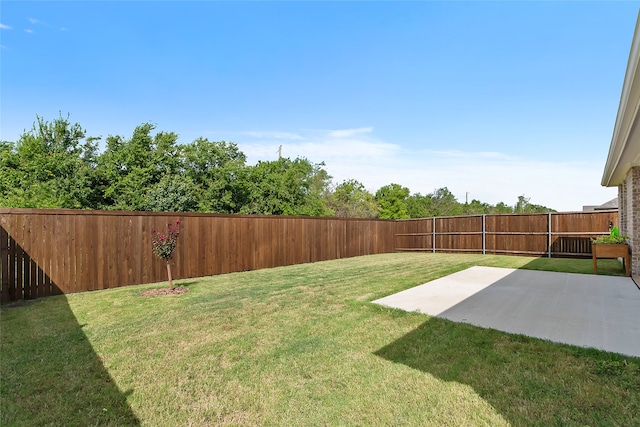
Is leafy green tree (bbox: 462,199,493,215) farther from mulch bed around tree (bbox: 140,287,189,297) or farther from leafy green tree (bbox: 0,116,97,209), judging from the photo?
mulch bed around tree (bbox: 140,287,189,297)

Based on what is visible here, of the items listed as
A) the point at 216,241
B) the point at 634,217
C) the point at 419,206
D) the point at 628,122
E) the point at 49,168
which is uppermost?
the point at 49,168

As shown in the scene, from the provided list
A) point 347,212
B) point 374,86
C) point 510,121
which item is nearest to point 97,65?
point 374,86

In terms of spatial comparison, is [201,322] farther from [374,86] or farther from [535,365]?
[374,86]

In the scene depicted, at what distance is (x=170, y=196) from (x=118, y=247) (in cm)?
932

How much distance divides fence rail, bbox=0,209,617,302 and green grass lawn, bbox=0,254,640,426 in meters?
2.00

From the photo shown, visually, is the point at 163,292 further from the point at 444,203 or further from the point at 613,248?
the point at 444,203

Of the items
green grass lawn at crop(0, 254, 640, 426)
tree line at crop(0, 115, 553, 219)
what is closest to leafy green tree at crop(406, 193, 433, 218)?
tree line at crop(0, 115, 553, 219)

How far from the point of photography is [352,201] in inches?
1212

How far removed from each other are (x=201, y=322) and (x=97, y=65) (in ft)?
39.5

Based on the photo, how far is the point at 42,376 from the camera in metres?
2.58

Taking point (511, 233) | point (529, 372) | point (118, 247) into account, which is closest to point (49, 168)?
point (118, 247)

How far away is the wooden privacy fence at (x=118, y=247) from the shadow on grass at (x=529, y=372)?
6.21 metres

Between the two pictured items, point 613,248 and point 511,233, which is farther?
point 511,233

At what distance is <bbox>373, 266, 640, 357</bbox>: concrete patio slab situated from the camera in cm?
330
